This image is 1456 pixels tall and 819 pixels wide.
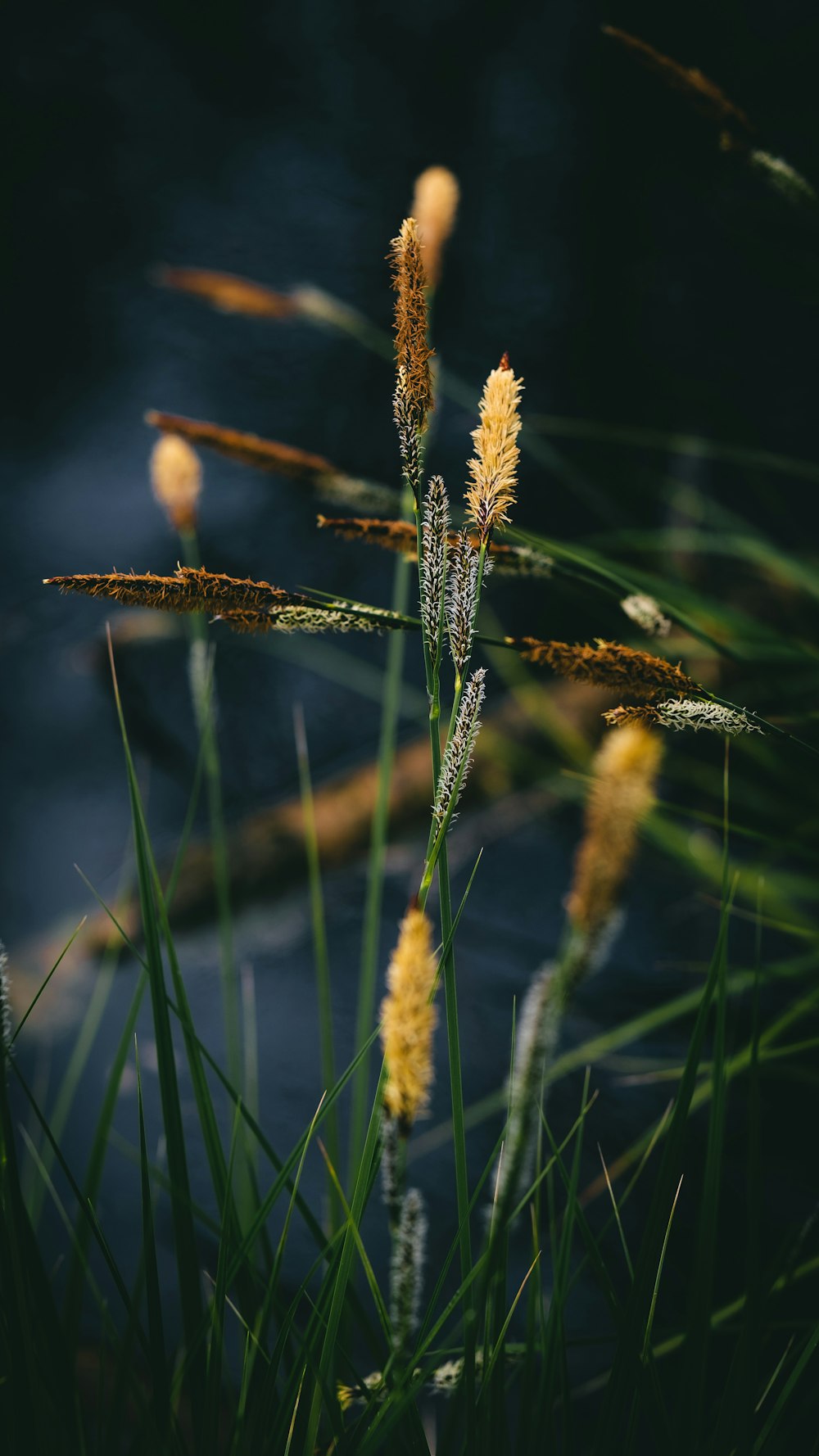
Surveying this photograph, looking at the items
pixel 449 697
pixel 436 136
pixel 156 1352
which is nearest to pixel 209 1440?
pixel 156 1352

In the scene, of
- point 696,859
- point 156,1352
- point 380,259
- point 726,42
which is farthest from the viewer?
point 380,259

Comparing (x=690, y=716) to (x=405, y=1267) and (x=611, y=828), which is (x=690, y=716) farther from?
(x=405, y=1267)

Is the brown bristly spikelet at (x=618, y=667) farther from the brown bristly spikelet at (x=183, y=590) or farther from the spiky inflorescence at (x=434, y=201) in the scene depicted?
the spiky inflorescence at (x=434, y=201)

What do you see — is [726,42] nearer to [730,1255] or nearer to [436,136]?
[436,136]

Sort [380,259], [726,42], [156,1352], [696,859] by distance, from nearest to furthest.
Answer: [156,1352]
[696,859]
[726,42]
[380,259]

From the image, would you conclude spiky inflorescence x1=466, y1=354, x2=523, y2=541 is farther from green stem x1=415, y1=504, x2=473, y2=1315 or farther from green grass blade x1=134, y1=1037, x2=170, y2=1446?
green grass blade x1=134, y1=1037, x2=170, y2=1446

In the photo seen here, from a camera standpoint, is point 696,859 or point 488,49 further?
point 488,49

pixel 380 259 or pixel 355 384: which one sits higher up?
pixel 380 259
